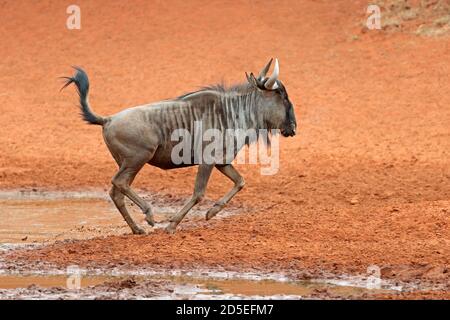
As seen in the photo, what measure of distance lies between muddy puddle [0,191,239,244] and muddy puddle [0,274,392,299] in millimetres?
2491

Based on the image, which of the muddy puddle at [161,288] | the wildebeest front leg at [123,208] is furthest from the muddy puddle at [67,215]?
the muddy puddle at [161,288]

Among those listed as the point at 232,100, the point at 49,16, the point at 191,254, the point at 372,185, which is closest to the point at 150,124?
the point at 232,100

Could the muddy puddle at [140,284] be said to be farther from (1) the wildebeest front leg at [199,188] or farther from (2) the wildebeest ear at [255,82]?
(2) the wildebeest ear at [255,82]

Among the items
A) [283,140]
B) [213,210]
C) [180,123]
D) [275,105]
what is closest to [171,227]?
[213,210]

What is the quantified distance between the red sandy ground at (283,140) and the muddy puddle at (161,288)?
0.60 m

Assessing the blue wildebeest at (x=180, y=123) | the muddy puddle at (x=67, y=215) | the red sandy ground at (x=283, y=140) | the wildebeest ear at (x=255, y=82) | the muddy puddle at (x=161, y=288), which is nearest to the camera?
the muddy puddle at (x=161, y=288)

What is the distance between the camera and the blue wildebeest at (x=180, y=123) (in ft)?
39.0

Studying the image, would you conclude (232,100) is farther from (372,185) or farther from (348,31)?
(348,31)

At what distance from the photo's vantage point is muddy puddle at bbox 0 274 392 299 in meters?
9.16

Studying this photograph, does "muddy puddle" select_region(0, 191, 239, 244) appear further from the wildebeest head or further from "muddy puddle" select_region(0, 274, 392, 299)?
"muddy puddle" select_region(0, 274, 392, 299)

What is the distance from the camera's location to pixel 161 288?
941cm

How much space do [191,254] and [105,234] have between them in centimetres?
220

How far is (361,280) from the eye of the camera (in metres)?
9.86

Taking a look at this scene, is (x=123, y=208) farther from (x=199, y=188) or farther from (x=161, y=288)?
(x=161, y=288)
